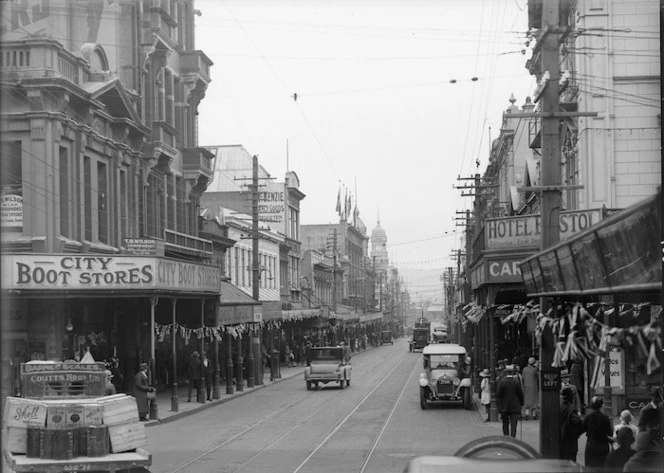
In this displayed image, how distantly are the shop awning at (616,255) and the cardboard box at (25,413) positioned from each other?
7.67 meters

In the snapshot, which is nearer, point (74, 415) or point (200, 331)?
point (74, 415)

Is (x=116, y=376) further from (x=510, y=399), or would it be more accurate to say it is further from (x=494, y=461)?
(x=494, y=461)

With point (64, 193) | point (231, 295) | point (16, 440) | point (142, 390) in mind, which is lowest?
point (142, 390)

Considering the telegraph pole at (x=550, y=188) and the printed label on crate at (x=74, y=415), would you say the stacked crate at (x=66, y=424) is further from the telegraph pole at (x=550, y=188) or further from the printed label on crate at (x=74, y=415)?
the telegraph pole at (x=550, y=188)

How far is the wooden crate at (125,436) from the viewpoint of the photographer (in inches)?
591

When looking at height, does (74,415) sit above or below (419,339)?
above

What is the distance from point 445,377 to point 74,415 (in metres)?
20.8

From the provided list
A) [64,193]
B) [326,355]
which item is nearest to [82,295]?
[64,193]

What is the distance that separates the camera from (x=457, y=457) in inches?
300

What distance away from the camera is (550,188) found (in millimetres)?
15805

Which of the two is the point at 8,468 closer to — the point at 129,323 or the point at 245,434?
the point at 245,434

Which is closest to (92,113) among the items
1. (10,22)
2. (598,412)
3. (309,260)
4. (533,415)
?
(10,22)

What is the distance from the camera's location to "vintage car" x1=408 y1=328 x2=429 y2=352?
10106 centimetres

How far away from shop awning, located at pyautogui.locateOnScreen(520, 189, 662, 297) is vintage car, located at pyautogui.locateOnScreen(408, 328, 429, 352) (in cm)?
8899
